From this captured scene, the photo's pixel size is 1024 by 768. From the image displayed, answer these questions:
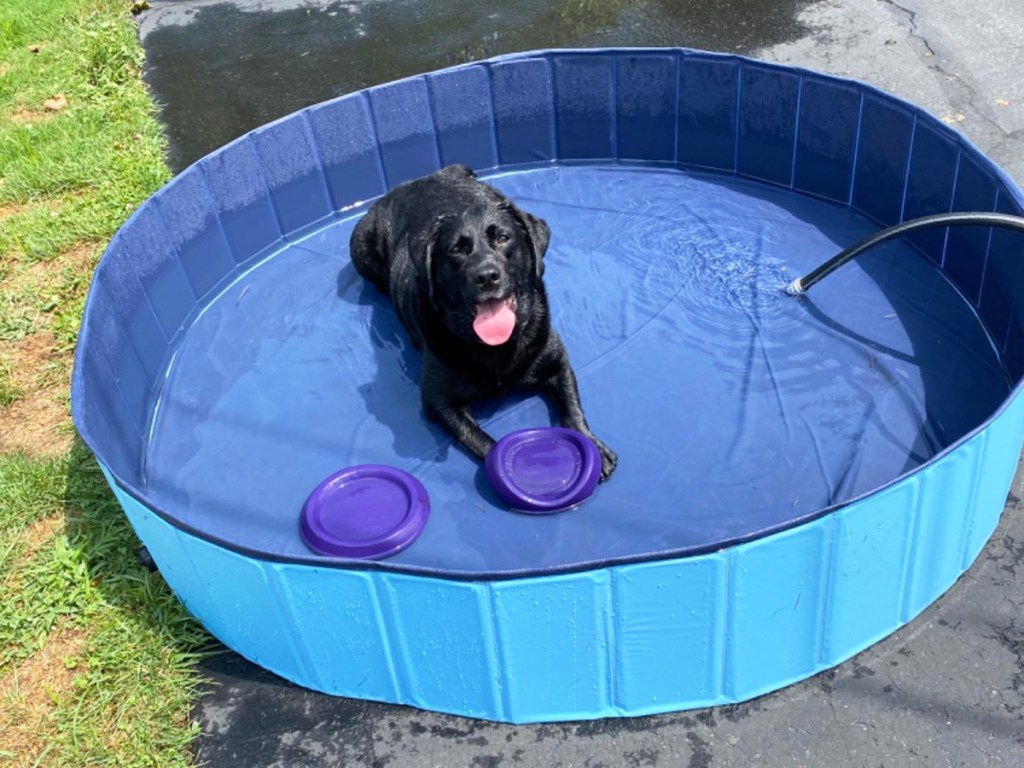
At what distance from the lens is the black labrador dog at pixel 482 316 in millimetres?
3549

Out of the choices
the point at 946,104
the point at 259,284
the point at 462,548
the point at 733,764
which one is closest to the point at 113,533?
the point at 462,548

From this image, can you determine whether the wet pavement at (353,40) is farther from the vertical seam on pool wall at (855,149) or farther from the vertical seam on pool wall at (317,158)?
the vertical seam on pool wall at (855,149)

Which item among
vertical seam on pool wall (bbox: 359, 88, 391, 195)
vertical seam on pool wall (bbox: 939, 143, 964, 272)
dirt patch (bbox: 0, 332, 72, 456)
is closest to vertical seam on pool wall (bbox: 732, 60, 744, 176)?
vertical seam on pool wall (bbox: 939, 143, 964, 272)

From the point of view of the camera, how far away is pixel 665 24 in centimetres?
726

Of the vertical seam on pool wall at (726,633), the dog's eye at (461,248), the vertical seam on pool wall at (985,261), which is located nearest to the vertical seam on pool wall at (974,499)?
the vertical seam on pool wall at (726,633)

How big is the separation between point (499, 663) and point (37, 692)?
1557mm

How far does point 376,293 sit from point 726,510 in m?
2.18

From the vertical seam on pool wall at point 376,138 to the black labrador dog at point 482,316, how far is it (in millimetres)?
1407

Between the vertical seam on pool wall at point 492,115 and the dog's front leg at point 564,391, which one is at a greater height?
the vertical seam on pool wall at point 492,115

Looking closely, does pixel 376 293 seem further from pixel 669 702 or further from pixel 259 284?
pixel 669 702

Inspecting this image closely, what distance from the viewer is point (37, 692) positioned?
125 inches

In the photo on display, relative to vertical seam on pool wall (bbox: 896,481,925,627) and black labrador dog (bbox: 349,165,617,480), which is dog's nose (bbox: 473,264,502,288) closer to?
black labrador dog (bbox: 349,165,617,480)

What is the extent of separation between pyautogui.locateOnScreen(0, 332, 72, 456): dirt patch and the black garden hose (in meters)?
3.29

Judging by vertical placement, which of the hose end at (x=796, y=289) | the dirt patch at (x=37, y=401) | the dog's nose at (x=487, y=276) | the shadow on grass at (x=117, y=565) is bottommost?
the shadow on grass at (x=117, y=565)
